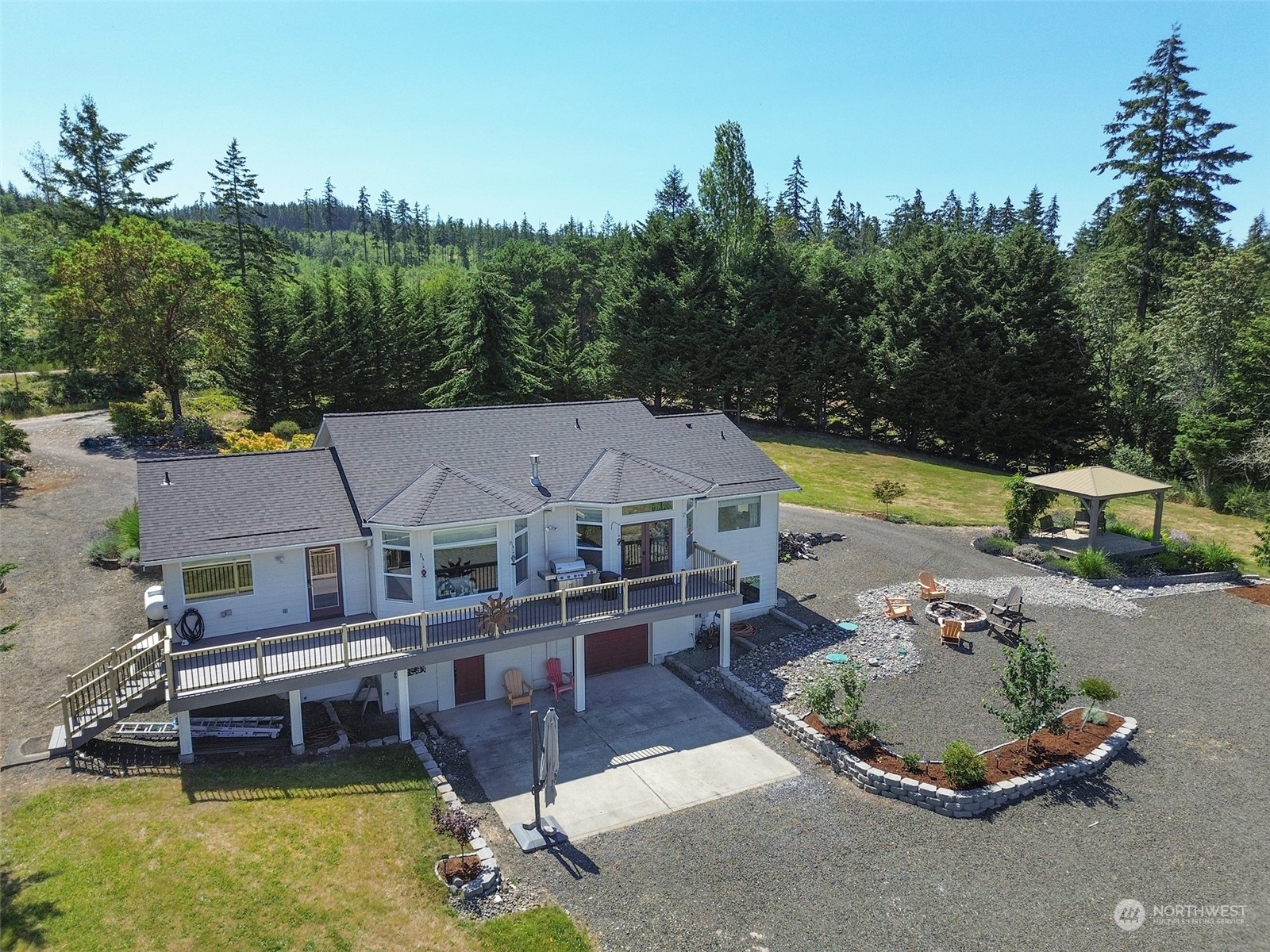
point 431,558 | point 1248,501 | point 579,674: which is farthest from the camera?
point 1248,501

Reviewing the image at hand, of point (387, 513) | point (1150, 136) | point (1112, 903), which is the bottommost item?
point (1112, 903)

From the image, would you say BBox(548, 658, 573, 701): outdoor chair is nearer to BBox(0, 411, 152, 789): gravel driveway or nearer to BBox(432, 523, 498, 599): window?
BBox(432, 523, 498, 599): window

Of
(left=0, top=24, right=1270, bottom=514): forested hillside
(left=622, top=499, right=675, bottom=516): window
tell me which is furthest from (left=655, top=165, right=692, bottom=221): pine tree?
(left=622, top=499, right=675, bottom=516): window

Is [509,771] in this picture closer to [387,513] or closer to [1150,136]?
[387,513]

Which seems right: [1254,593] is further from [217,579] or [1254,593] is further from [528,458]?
[217,579]

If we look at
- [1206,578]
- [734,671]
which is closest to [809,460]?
[1206,578]

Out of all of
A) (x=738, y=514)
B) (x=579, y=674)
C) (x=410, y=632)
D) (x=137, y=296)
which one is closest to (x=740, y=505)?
(x=738, y=514)
